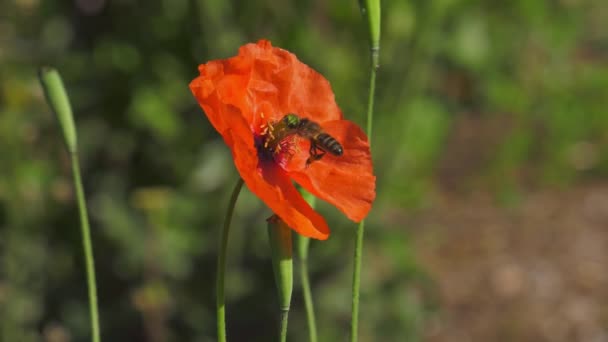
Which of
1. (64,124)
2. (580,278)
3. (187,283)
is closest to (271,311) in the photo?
(187,283)

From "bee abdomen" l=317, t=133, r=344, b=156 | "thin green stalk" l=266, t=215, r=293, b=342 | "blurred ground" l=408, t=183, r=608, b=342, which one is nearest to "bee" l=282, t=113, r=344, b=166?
"bee abdomen" l=317, t=133, r=344, b=156

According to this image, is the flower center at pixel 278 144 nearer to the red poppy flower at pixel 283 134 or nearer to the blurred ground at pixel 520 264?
the red poppy flower at pixel 283 134

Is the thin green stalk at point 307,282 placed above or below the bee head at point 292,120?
below

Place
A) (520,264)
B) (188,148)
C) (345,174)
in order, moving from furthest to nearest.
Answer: (520,264) → (188,148) → (345,174)

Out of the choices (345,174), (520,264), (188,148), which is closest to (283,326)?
(345,174)

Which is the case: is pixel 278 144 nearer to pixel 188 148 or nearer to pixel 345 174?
pixel 345 174

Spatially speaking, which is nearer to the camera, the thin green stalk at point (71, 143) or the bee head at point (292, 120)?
the thin green stalk at point (71, 143)

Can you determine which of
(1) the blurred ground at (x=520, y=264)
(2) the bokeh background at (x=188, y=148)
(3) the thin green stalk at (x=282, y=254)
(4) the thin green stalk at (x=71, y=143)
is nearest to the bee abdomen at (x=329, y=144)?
(3) the thin green stalk at (x=282, y=254)
